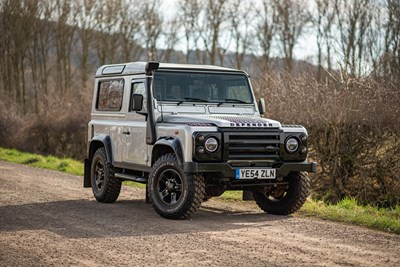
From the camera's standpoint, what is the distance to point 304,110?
50.2ft

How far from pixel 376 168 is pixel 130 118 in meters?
5.36

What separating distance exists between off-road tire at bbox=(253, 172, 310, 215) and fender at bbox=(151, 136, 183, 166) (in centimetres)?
173

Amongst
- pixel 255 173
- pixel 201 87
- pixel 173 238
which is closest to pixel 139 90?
pixel 201 87

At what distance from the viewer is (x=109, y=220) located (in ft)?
33.1

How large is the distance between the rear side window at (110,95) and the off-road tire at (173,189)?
217cm

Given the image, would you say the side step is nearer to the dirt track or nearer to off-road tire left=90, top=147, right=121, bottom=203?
off-road tire left=90, top=147, right=121, bottom=203

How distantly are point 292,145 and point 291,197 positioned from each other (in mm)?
822

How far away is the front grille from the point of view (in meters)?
9.91

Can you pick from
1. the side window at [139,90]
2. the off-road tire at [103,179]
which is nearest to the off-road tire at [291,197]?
the side window at [139,90]

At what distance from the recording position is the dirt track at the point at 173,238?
7.29m

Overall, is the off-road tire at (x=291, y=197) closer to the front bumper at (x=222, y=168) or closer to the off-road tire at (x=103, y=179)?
the front bumper at (x=222, y=168)

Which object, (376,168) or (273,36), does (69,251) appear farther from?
(273,36)

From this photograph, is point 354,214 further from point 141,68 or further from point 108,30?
point 108,30

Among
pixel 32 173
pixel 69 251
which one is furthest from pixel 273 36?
pixel 69 251
